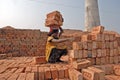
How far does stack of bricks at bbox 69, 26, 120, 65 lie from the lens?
5570 mm

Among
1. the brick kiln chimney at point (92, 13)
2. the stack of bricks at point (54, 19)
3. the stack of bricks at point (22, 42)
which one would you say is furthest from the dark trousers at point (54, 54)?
the brick kiln chimney at point (92, 13)

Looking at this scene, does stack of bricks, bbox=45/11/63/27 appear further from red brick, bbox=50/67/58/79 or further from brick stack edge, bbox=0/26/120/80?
red brick, bbox=50/67/58/79

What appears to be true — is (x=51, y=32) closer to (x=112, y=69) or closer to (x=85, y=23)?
(x=112, y=69)

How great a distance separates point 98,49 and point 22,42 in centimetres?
646

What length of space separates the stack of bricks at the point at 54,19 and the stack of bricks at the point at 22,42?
497cm

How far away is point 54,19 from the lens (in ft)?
21.1

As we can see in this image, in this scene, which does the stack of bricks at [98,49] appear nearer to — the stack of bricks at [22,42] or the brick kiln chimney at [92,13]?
the stack of bricks at [22,42]

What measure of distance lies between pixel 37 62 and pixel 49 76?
1972 mm

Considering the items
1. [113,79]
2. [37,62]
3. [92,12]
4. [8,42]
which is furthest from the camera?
[92,12]

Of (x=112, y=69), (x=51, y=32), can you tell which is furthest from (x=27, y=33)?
(x=112, y=69)

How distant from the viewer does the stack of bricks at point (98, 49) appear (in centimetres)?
557

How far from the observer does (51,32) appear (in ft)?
21.3

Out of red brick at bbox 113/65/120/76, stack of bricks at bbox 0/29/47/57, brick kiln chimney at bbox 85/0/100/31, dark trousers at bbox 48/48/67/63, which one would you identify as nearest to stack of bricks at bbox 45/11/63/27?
dark trousers at bbox 48/48/67/63

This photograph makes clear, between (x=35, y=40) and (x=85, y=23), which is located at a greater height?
(x=85, y=23)
